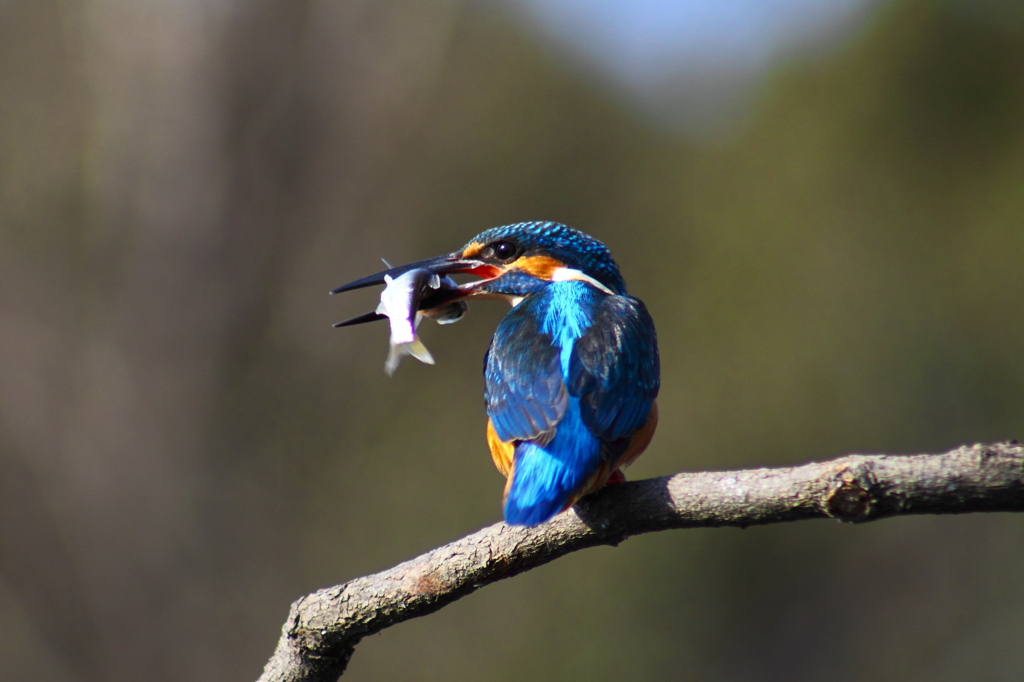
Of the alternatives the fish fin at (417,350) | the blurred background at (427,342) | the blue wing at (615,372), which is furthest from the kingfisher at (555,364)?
the blurred background at (427,342)

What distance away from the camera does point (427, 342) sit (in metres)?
7.37

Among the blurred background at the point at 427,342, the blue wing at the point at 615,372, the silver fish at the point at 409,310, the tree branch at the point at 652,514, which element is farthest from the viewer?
the blurred background at the point at 427,342

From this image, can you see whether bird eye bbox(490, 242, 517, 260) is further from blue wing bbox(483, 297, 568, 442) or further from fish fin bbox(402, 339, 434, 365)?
fish fin bbox(402, 339, 434, 365)

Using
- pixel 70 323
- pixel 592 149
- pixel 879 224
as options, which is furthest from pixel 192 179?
pixel 879 224

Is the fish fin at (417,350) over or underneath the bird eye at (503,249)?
underneath

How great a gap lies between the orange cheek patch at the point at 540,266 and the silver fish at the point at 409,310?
22cm

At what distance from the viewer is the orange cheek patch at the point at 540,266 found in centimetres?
259

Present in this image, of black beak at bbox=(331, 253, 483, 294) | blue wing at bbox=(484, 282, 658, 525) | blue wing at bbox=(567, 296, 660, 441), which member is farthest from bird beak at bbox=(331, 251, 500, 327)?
blue wing at bbox=(567, 296, 660, 441)

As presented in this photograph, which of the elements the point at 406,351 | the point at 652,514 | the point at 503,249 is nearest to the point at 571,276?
the point at 503,249

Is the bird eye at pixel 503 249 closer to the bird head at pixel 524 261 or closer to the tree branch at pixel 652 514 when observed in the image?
the bird head at pixel 524 261

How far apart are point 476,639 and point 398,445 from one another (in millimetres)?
1824

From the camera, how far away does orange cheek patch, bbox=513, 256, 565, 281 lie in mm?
2590

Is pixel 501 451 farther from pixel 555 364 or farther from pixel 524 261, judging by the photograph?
pixel 524 261

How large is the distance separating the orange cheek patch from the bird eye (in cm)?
5
